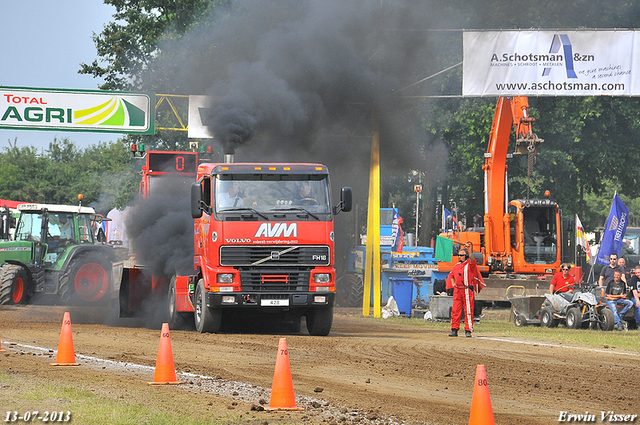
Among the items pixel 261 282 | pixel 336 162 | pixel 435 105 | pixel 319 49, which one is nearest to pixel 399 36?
pixel 319 49

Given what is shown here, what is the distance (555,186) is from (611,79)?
54.3 ft

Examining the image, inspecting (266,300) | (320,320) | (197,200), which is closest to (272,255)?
(266,300)

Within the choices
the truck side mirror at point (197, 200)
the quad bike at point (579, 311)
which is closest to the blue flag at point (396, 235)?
the quad bike at point (579, 311)

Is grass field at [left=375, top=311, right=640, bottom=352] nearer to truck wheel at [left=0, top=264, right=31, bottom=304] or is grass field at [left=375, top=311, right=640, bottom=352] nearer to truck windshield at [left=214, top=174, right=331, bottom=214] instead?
truck windshield at [left=214, top=174, right=331, bottom=214]

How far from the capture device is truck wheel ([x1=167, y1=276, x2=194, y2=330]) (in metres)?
16.8

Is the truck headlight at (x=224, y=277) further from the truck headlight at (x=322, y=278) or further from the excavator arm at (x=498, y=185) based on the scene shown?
the excavator arm at (x=498, y=185)

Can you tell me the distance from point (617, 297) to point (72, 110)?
17473 mm

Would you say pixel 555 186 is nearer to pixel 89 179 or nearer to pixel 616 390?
pixel 616 390

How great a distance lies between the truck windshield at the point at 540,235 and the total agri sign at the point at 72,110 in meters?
12.5

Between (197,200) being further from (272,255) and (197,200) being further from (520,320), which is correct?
(520,320)

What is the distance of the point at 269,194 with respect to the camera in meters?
14.5

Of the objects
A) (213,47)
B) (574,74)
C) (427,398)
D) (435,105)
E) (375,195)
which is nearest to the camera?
(427,398)

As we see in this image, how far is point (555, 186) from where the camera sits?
37.2 metres

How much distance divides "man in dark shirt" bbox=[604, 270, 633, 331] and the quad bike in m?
0.22
